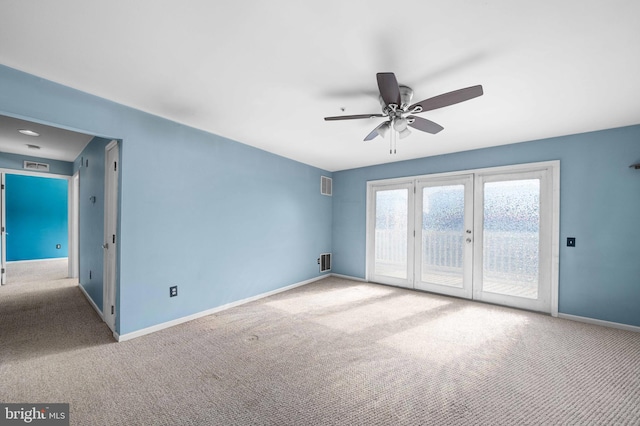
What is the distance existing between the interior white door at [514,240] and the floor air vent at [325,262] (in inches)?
110

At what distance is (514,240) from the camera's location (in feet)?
12.1

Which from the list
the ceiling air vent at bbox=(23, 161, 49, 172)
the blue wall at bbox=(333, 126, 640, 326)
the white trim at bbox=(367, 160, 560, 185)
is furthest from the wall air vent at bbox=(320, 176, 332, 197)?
the ceiling air vent at bbox=(23, 161, 49, 172)

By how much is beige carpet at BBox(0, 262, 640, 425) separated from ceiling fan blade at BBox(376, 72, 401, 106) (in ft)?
7.33

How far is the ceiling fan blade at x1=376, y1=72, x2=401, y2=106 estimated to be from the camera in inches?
68.1

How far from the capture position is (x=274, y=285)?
436 centimetres

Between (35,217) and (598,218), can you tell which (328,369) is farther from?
(35,217)

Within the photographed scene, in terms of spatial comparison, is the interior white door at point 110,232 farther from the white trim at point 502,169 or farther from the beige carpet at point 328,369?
the white trim at point 502,169

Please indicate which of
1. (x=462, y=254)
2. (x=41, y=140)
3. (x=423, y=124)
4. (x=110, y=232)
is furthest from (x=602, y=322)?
(x=41, y=140)

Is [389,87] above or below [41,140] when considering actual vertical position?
below

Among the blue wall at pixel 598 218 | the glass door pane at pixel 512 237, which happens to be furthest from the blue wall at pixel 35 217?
the blue wall at pixel 598 218

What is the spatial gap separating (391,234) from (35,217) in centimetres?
874

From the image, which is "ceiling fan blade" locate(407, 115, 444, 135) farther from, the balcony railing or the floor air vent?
the floor air vent

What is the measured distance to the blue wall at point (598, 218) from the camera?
9.77ft

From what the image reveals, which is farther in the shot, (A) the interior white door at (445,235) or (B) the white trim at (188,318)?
(A) the interior white door at (445,235)
